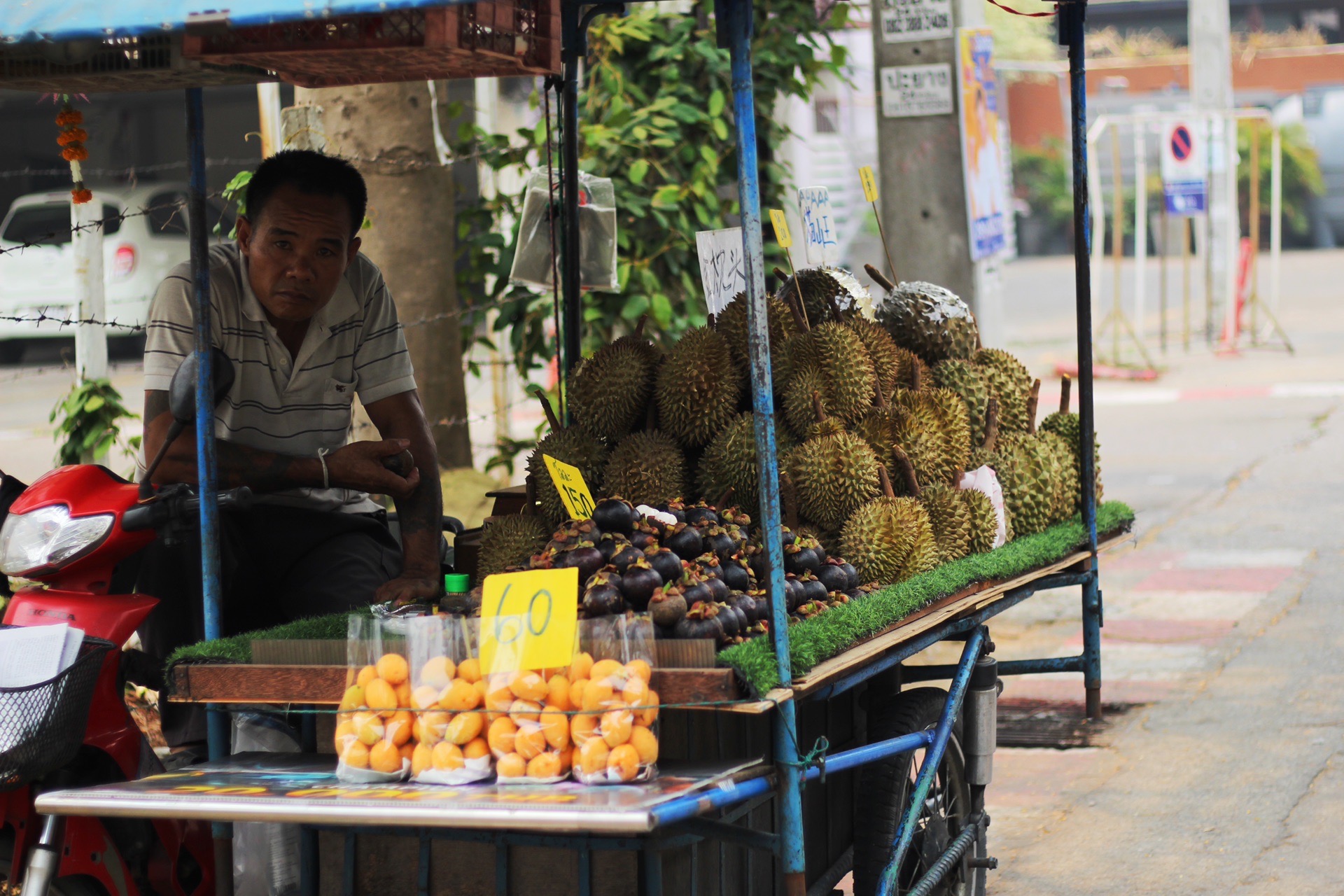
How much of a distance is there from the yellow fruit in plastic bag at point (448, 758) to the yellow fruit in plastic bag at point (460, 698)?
0.07 m

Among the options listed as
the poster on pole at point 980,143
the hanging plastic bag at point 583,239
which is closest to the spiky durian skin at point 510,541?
the hanging plastic bag at point 583,239

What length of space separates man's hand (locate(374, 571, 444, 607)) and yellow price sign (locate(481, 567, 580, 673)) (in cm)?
81

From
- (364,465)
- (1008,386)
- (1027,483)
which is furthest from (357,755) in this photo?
(1008,386)

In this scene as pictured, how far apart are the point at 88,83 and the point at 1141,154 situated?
11.6 m

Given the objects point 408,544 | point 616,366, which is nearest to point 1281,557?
point 616,366

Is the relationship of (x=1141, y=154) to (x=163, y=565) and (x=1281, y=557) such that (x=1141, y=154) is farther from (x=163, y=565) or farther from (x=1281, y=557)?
(x=163, y=565)

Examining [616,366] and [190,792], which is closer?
[190,792]

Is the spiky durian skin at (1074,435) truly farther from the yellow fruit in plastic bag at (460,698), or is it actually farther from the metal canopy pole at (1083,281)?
the yellow fruit in plastic bag at (460,698)

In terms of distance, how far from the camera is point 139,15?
6.66ft

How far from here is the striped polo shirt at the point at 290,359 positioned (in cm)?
332

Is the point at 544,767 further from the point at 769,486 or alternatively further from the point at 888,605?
the point at 888,605

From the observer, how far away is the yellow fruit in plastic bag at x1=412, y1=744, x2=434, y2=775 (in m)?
2.36

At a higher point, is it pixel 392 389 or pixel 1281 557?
pixel 392 389

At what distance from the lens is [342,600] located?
11.4 feet
